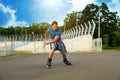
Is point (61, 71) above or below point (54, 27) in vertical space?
below

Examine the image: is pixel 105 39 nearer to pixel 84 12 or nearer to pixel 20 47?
pixel 84 12

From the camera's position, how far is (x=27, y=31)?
153500 millimetres

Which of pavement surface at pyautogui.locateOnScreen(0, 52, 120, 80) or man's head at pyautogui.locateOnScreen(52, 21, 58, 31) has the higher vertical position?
man's head at pyautogui.locateOnScreen(52, 21, 58, 31)

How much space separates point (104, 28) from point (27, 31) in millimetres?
68270

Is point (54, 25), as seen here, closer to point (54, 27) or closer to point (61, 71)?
point (54, 27)

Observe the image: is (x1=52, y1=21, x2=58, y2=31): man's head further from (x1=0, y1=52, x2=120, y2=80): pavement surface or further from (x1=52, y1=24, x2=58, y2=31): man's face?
(x1=0, y1=52, x2=120, y2=80): pavement surface

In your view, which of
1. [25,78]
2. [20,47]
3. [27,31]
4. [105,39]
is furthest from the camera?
[27,31]

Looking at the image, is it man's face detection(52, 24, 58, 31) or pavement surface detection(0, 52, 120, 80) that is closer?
pavement surface detection(0, 52, 120, 80)

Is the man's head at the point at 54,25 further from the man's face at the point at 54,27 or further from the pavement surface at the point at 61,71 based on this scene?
the pavement surface at the point at 61,71

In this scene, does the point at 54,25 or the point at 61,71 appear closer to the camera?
the point at 61,71

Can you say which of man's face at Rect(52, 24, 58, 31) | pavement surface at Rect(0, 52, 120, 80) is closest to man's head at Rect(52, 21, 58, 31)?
man's face at Rect(52, 24, 58, 31)

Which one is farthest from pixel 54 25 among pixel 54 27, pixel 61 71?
pixel 61 71

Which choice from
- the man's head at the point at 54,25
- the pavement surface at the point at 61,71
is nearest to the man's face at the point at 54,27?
the man's head at the point at 54,25

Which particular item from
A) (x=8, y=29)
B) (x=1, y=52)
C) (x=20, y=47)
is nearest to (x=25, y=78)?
(x=1, y=52)
